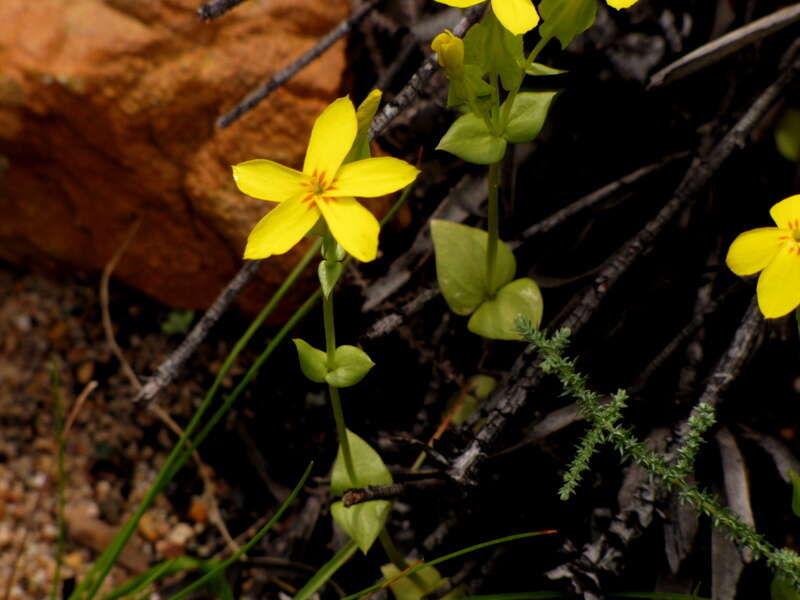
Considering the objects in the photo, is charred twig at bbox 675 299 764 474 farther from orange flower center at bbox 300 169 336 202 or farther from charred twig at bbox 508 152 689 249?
orange flower center at bbox 300 169 336 202

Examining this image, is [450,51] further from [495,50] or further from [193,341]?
[193,341]

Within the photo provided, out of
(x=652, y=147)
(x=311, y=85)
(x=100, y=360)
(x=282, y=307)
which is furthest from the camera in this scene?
(x=100, y=360)

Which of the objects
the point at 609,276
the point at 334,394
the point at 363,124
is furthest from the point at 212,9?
the point at 609,276

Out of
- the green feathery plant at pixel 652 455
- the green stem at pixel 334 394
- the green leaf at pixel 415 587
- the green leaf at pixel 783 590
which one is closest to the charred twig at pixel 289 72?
the green stem at pixel 334 394

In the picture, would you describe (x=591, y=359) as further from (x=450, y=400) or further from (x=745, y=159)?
(x=745, y=159)

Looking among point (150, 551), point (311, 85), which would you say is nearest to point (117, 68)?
point (311, 85)

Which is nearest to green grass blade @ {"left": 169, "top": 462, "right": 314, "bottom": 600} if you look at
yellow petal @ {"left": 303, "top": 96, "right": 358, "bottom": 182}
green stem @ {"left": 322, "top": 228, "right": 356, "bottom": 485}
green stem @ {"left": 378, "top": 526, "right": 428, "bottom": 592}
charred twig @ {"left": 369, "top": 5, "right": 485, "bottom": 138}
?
green stem @ {"left": 322, "top": 228, "right": 356, "bottom": 485}
